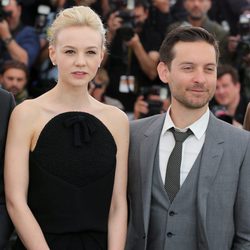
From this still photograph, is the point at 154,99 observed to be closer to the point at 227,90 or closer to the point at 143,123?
the point at 227,90

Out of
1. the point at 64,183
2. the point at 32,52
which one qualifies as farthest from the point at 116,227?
the point at 32,52

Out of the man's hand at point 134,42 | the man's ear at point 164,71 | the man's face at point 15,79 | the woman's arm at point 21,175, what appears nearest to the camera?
the woman's arm at point 21,175

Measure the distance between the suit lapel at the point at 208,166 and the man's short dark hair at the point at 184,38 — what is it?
38 cm

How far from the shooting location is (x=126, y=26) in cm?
684

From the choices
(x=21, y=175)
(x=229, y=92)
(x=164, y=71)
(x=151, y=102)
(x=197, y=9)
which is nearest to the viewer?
(x=21, y=175)

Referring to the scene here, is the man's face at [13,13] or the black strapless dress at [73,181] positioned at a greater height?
the man's face at [13,13]

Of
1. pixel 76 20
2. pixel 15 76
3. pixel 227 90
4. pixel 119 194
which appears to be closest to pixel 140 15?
pixel 227 90

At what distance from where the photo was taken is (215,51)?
338cm

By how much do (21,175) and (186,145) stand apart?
79cm

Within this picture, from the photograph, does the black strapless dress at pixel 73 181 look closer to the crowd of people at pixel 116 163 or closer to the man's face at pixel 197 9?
the crowd of people at pixel 116 163

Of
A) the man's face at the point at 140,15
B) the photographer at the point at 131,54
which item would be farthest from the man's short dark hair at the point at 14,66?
the man's face at the point at 140,15

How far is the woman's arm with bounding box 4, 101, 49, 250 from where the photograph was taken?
10.5 ft

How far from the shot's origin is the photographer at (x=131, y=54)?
22.5 ft

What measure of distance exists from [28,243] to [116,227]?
1.42 ft
